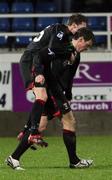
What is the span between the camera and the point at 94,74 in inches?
635

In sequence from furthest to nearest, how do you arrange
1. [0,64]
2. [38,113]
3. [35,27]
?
[35,27] < [0,64] < [38,113]

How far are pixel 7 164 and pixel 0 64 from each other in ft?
21.0

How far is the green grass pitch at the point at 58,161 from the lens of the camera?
898cm

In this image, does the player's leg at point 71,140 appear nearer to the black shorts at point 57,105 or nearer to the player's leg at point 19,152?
the black shorts at point 57,105

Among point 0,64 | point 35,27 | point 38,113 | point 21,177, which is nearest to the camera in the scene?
point 21,177

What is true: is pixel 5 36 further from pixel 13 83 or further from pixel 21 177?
pixel 21 177

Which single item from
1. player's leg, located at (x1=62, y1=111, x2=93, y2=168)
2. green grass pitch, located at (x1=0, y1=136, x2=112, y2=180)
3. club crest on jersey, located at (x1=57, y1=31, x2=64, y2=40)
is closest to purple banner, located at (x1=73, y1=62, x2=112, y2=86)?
green grass pitch, located at (x1=0, y1=136, x2=112, y2=180)

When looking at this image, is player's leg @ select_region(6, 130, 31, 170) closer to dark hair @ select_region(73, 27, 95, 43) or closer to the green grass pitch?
the green grass pitch

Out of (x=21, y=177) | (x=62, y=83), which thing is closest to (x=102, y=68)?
(x=62, y=83)

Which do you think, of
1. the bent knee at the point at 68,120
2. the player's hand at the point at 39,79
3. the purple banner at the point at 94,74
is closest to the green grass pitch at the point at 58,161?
the bent knee at the point at 68,120

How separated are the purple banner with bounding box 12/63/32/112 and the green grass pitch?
2.71 ft

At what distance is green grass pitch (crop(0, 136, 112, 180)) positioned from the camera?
29.5 feet

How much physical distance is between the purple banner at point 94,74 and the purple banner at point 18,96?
106 centimetres

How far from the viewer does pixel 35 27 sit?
61.2 ft
